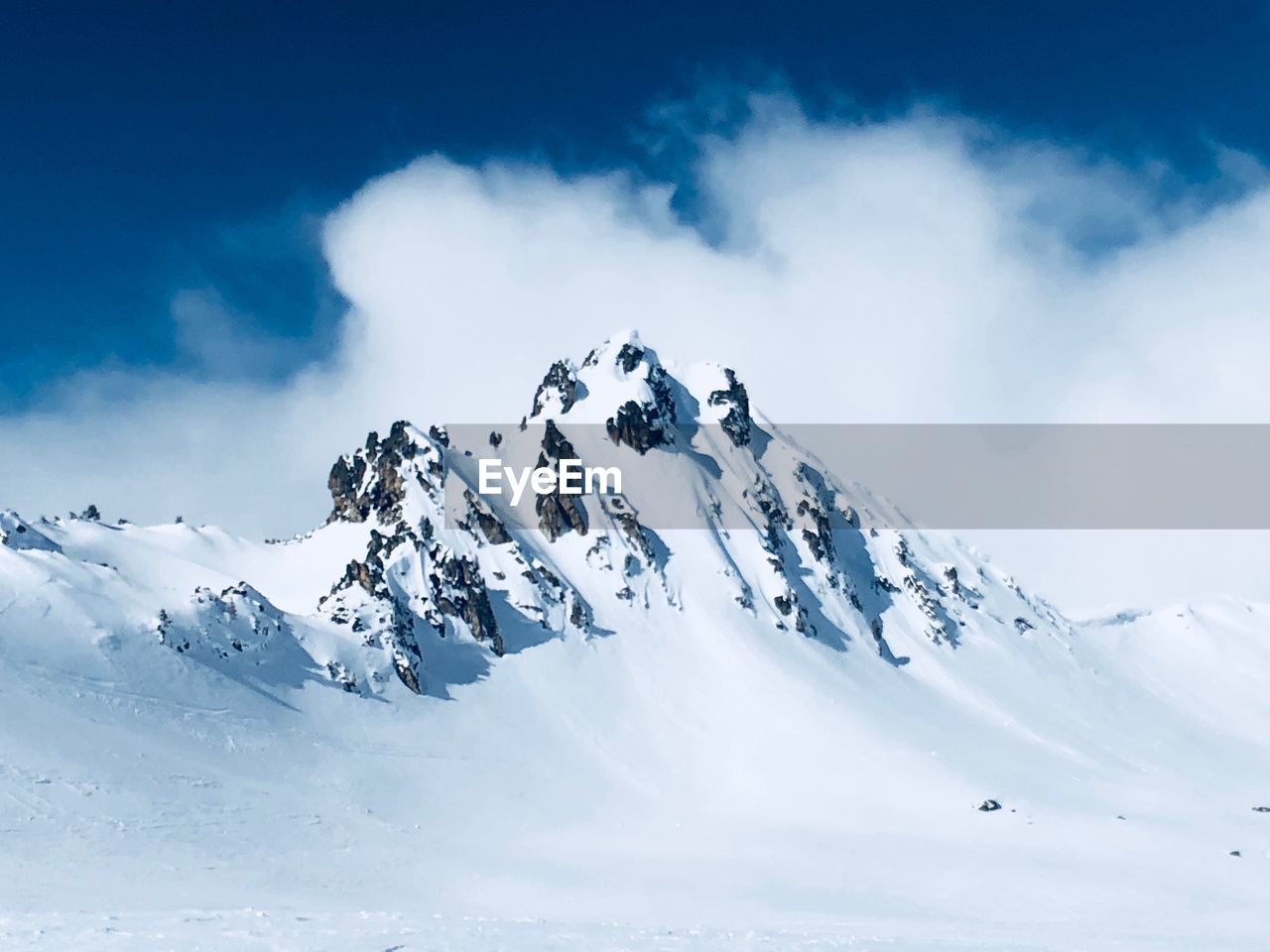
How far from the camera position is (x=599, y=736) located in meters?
77.1

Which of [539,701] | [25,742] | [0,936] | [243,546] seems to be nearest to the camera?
[0,936]

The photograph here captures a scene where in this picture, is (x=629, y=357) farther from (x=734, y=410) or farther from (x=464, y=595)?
(x=464, y=595)

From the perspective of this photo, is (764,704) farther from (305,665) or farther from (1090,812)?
(305,665)

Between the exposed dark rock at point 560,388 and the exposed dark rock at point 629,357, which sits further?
the exposed dark rock at point 629,357

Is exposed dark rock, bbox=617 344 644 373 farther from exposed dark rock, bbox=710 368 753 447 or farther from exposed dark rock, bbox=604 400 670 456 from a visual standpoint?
exposed dark rock, bbox=710 368 753 447

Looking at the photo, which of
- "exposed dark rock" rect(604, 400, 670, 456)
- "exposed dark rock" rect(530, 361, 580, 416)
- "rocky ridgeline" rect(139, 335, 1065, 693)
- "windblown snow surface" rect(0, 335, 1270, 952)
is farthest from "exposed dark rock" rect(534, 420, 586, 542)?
"exposed dark rock" rect(530, 361, 580, 416)

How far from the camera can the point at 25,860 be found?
123 ft

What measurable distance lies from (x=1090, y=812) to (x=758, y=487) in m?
62.6

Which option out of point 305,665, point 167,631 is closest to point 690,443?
point 305,665

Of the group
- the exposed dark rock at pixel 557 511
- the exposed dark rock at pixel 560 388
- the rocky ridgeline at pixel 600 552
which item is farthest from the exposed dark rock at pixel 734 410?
the exposed dark rock at pixel 557 511

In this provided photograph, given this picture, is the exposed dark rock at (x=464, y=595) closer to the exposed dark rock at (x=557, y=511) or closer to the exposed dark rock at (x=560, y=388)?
the exposed dark rock at (x=557, y=511)

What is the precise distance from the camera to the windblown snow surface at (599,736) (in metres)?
39.0

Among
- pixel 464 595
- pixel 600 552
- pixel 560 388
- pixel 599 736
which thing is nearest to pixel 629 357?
pixel 560 388

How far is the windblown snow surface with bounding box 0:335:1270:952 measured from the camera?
128 feet
